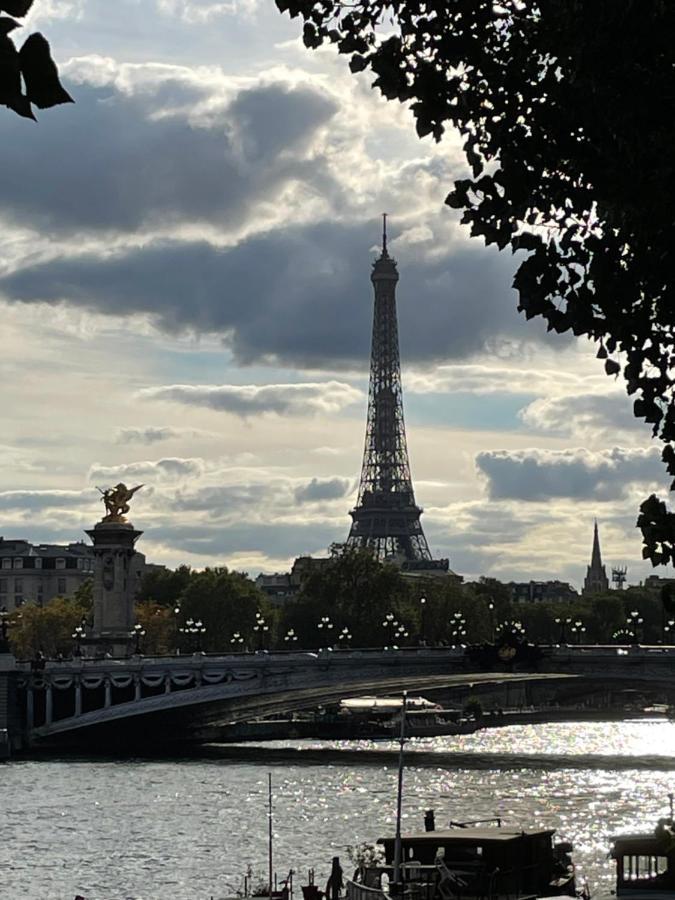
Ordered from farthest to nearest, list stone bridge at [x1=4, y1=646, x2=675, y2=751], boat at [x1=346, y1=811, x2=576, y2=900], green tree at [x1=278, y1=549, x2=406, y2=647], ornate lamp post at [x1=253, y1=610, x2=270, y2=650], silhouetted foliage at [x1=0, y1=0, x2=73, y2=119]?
→ green tree at [x1=278, y1=549, x2=406, y2=647] < ornate lamp post at [x1=253, y1=610, x2=270, y2=650] < stone bridge at [x1=4, y1=646, x2=675, y2=751] < boat at [x1=346, y1=811, x2=576, y2=900] < silhouetted foliage at [x1=0, y1=0, x2=73, y2=119]

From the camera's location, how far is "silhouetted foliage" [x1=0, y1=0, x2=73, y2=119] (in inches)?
393

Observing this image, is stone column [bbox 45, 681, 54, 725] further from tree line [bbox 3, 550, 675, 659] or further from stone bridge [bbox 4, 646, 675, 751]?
tree line [bbox 3, 550, 675, 659]

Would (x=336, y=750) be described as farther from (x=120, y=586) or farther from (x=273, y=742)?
(x=120, y=586)

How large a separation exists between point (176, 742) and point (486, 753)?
17.3 m

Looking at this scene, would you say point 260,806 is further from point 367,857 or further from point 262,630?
point 262,630

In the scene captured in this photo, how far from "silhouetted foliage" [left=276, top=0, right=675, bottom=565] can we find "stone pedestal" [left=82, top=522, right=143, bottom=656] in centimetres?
11277

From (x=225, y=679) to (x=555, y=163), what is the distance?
289 feet

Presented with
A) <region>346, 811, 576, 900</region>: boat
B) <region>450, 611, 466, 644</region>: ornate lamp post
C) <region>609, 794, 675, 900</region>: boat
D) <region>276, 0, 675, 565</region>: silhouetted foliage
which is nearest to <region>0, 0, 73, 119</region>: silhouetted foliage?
<region>276, 0, 675, 565</region>: silhouetted foliage

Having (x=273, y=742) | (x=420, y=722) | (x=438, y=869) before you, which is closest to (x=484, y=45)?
(x=438, y=869)

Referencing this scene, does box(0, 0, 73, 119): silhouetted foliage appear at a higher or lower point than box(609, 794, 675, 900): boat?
higher

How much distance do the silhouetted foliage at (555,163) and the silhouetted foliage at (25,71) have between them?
21.3ft

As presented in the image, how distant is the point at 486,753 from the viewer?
105500 millimetres

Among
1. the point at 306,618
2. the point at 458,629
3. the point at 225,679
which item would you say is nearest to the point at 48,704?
the point at 225,679

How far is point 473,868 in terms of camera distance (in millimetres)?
46656
